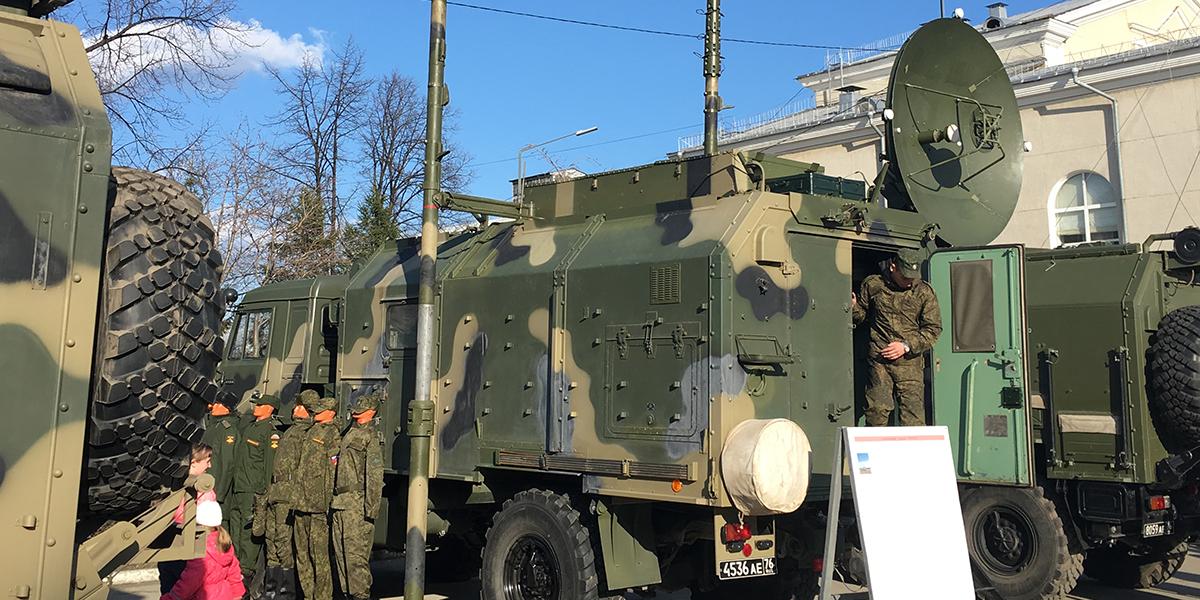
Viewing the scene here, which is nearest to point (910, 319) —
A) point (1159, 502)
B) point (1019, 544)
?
point (1019, 544)

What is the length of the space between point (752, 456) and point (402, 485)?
4051 mm

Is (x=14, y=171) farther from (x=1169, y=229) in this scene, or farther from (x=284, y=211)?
(x=1169, y=229)

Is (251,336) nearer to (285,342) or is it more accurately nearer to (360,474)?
(285,342)

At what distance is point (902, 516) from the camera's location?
19.9 feet

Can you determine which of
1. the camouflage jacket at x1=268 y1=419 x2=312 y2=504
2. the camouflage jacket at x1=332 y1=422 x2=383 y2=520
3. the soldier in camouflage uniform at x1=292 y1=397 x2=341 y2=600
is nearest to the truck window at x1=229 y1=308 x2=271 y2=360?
the camouflage jacket at x1=268 y1=419 x2=312 y2=504

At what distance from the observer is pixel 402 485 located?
9.70m

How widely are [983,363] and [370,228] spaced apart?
18640mm

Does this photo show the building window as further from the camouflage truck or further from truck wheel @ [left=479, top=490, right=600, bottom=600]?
the camouflage truck

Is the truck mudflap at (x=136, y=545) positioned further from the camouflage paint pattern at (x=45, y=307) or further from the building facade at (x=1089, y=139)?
the building facade at (x=1089, y=139)

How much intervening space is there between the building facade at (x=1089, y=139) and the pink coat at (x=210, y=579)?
14.0 meters

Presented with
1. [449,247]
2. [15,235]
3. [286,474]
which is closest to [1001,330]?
[449,247]

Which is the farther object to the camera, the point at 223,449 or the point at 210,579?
the point at 223,449

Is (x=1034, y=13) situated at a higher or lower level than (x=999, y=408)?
higher

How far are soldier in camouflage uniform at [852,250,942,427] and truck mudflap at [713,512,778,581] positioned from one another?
57.3 inches
